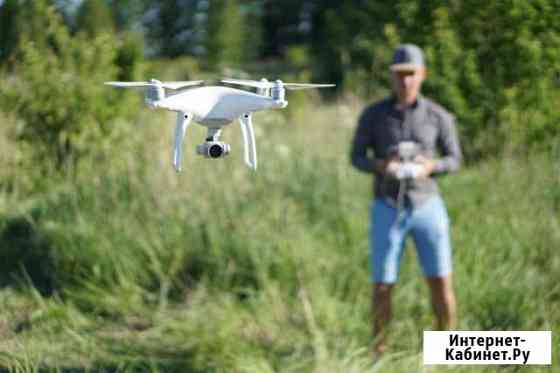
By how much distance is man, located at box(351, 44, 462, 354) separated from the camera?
148 inches

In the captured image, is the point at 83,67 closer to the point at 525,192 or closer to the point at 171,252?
the point at 171,252

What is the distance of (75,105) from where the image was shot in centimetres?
241

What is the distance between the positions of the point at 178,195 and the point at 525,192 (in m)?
2.90

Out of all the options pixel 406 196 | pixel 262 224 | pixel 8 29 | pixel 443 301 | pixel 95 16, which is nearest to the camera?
pixel 95 16

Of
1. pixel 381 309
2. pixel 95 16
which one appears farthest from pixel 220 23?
pixel 381 309

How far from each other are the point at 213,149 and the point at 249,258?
451 cm

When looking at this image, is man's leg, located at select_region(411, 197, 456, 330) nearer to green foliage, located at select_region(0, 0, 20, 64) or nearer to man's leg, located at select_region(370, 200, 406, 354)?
man's leg, located at select_region(370, 200, 406, 354)

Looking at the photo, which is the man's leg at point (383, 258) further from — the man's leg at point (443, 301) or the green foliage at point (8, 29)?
the green foliage at point (8, 29)

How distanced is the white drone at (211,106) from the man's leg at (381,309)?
369 cm

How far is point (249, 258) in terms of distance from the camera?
16.6 ft

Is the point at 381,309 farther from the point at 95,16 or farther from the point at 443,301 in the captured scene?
the point at 95,16

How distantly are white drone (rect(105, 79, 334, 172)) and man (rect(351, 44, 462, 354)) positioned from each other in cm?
313

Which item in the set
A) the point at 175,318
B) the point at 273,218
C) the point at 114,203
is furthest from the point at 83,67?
the point at 273,218

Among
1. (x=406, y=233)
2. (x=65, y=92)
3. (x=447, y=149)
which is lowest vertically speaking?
(x=406, y=233)
